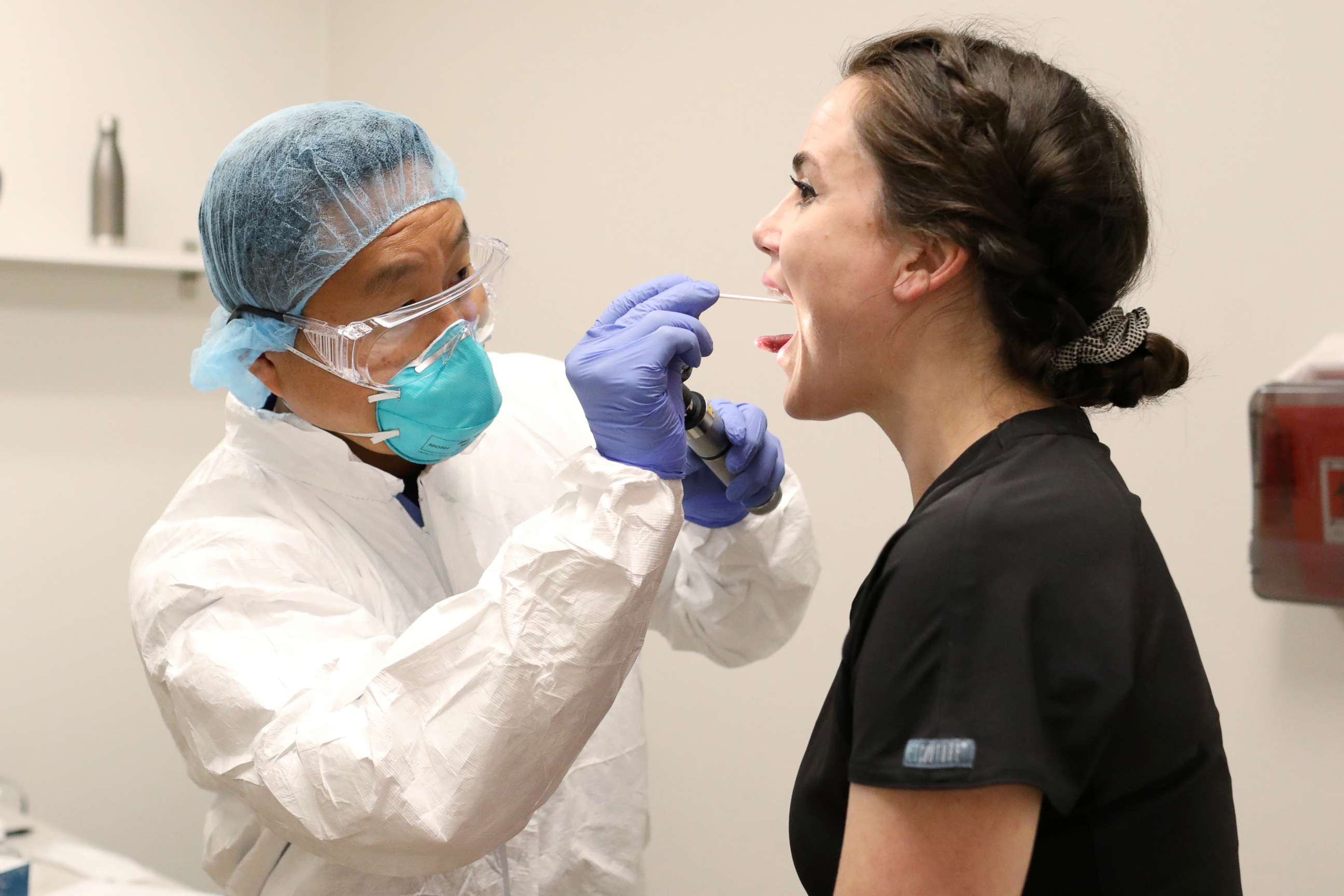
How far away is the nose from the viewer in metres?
1.07

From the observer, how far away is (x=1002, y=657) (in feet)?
2.45

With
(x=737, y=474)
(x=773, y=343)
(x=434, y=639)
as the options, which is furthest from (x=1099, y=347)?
(x=434, y=639)

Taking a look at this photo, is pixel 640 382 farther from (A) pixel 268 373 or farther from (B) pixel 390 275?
(A) pixel 268 373

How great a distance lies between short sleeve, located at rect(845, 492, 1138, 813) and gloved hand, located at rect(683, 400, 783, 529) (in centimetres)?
58

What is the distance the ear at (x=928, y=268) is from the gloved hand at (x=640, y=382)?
250mm

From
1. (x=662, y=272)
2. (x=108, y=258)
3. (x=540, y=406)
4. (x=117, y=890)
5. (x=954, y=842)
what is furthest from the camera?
(x=108, y=258)

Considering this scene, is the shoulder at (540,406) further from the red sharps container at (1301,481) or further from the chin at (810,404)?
the red sharps container at (1301,481)

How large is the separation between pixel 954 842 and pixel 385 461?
3.17 ft

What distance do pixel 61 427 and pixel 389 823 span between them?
1.75 meters

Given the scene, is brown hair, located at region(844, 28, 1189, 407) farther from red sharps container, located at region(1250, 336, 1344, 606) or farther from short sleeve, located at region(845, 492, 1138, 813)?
red sharps container, located at region(1250, 336, 1344, 606)

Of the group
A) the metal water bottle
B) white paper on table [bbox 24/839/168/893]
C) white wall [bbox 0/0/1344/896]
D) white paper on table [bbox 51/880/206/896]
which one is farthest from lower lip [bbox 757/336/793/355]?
the metal water bottle

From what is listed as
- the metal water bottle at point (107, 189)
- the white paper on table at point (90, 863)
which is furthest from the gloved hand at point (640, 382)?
the metal water bottle at point (107, 189)

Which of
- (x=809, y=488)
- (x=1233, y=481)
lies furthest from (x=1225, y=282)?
(x=809, y=488)

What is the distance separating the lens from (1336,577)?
1453mm
